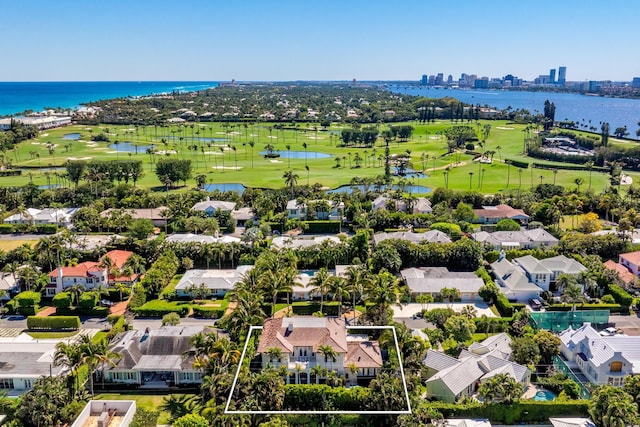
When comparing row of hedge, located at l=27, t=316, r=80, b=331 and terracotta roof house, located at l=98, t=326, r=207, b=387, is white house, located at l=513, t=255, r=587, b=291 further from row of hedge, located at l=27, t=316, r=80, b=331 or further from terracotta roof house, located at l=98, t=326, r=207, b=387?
row of hedge, located at l=27, t=316, r=80, b=331

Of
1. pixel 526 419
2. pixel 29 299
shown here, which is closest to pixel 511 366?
pixel 526 419

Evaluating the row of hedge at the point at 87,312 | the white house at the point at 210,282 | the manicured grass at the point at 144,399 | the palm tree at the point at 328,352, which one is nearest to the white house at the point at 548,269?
the palm tree at the point at 328,352

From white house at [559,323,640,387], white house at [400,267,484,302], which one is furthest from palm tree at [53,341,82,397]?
white house at [559,323,640,387]

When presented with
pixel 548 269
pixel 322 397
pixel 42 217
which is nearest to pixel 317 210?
pixel 548 269

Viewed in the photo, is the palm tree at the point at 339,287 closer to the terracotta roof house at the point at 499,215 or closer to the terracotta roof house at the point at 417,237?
the terracotta roof house at the point at 417,237

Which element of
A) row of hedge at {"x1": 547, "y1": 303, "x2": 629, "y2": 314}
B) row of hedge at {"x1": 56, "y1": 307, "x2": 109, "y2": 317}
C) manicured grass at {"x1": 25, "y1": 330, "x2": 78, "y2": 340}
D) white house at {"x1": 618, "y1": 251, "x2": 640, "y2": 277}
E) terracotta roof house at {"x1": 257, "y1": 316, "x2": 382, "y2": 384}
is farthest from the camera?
white house at {"x1": 618, "y1": 251, "x2": 640, "y2": 277}
